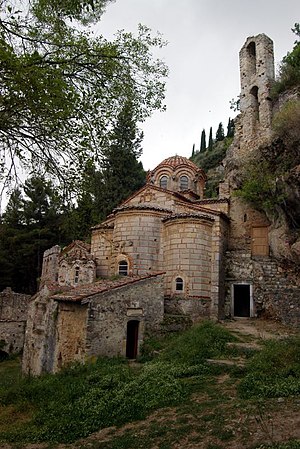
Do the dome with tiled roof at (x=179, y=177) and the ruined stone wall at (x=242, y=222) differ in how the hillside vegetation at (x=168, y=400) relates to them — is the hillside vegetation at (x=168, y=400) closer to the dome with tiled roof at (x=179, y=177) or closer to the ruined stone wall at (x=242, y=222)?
the ruined stone wall at (x=242, y=222)

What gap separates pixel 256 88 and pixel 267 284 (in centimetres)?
1271

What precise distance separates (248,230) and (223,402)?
45.0 ft

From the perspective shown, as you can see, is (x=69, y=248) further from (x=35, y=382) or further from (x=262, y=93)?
(x=262, y=93)

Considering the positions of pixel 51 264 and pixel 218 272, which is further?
pixel 51 264

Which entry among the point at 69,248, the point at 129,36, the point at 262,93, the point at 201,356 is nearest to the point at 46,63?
the point at 129,36

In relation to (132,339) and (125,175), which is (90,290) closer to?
(132,339)

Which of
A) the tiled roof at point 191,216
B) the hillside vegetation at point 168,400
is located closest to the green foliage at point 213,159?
the tiled roof at point 191,216

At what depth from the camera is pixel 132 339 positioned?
13.0 metres

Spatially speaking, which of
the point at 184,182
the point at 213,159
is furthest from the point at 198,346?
the point at 213,159

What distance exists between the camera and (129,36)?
655 centimetres

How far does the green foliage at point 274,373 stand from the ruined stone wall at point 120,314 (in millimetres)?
4508

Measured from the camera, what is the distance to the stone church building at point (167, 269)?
12.3 metres

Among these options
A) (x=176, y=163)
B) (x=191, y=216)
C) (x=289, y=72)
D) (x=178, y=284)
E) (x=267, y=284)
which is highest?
(x=289, y=72)

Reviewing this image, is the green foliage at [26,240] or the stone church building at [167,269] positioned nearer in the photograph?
the stone church building at [167,269]
